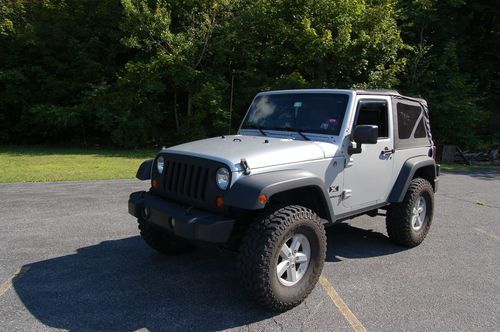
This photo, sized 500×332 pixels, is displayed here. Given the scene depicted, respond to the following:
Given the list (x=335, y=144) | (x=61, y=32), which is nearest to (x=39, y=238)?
(x=335, y=144)

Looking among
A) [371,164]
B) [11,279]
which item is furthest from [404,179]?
[11,279]

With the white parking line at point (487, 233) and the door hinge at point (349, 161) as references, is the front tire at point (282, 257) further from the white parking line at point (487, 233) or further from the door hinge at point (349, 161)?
the white parking line at point (487, 233)

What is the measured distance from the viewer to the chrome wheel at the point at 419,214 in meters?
5.15

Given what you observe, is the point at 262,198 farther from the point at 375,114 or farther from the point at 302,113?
the point at 375,114

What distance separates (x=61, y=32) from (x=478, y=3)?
2222 cm

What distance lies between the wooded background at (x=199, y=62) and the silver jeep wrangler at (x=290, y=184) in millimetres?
11666

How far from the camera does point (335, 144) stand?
4062 millimetres

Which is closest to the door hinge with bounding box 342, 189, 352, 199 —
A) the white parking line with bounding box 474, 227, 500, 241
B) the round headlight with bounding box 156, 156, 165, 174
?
the round headlight with bounding box 156, 156, 165, 174

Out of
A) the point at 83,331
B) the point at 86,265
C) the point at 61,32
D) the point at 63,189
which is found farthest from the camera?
the point at 61,32

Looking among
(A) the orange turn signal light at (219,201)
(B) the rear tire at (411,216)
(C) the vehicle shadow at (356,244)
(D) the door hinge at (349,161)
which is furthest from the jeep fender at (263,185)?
(B) the rear tire at (411,216)

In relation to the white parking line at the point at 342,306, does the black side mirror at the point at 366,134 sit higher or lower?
higher

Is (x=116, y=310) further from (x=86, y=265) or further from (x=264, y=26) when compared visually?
(x=264, y=26)

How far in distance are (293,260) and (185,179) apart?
4.04ft

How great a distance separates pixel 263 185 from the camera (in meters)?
3.21
